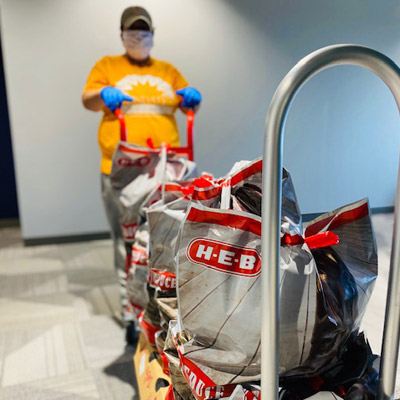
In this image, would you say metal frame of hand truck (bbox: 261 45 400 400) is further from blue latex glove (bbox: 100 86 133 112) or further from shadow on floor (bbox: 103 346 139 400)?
blue latex glove (bbox: 100 86 133 112)

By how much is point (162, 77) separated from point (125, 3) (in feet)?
4.63

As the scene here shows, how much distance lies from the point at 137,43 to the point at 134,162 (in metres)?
0.67

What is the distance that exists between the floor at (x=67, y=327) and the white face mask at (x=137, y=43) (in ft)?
4.61

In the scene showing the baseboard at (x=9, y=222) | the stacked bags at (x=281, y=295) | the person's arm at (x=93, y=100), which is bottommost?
the baseboard at (x=9, y=222)

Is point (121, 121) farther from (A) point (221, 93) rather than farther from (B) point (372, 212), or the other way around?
(B) point (372, 212)

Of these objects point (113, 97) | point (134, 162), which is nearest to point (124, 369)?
point (134, 162)

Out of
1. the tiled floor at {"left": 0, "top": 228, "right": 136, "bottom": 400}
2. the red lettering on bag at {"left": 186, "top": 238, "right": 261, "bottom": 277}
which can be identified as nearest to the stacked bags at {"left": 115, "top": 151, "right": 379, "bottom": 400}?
the red lettering on bag at {"left": 186, "top": 238, "right": 261, "bottom": 277}

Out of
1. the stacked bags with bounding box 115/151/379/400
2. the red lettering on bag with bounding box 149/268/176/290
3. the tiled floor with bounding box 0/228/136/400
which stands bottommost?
the tiled floor with bounding box 0/228/136/400

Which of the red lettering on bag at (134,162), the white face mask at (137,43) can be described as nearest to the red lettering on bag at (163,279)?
the red lettering on bag at (134,162)

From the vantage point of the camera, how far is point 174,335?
3.46 ft

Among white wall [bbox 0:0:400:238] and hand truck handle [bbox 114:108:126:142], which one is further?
hand truck handle [bbox 114:108:126:142]

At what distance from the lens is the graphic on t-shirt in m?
2.04

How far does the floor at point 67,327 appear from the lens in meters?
1.68

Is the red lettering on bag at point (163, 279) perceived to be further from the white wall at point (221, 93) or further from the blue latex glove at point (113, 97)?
the blue latex glove at point (113, 97)
